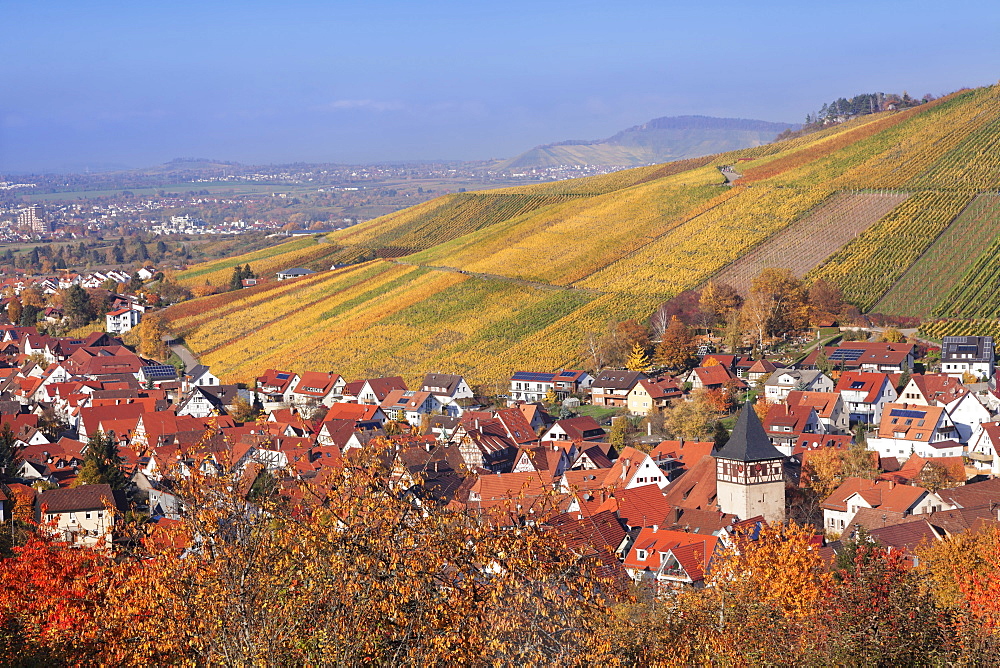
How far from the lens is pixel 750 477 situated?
37188mm

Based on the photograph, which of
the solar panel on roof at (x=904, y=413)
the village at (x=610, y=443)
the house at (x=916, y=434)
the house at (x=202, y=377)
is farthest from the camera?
the house at (x=202, y=377)

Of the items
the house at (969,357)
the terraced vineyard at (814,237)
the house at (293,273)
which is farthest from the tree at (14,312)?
the house at (969,357)

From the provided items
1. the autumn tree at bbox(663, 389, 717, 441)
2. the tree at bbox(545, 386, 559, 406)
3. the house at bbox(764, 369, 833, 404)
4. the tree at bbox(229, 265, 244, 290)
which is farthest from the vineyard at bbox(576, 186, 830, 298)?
the tree at bbox(229, 265, 244, 290)

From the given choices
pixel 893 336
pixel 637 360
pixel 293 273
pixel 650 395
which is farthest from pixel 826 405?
pixel 293 273

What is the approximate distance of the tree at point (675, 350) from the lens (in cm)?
6562

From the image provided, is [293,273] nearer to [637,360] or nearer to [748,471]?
[637,360]

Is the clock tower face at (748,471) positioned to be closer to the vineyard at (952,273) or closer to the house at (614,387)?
the house at (614,387)

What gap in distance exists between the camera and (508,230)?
350 ft

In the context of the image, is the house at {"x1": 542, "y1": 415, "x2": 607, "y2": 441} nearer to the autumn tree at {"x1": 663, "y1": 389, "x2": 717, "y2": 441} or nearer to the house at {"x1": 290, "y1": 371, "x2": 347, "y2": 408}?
the autumn tree at {"x1": 663, "y1": 389, "x2": 717, "y2": 441}

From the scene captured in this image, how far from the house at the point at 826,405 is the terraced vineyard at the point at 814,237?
20.3 meters

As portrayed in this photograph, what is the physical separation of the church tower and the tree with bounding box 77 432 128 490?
23.2 meters

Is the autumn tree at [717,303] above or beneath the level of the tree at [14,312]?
above

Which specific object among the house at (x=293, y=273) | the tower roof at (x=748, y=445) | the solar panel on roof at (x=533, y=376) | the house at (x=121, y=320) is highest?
the tower roof at (x=748, y=445)

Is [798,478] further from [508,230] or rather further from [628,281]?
[508,230]
